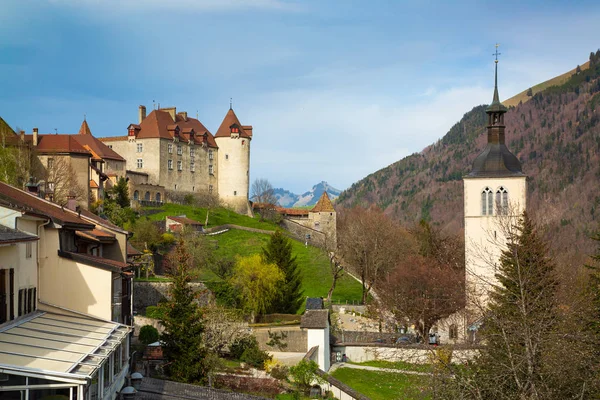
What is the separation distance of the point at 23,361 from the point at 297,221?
279 feet

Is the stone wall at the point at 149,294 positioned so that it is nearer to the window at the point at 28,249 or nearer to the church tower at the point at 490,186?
the church tower at the point at 490,186

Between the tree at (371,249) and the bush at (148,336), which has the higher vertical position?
the tree at (371,249)

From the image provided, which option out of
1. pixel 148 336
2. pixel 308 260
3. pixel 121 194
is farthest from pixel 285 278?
pixel 121 194

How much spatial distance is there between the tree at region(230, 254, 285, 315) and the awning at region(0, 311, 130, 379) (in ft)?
89.6

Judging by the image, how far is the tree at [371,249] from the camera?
216 feet

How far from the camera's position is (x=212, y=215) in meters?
89.0

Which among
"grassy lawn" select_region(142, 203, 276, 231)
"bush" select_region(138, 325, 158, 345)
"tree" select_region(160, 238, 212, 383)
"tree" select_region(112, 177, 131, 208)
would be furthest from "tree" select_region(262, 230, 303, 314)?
"grassy lawn" select_region(142, 203, 276, 231)

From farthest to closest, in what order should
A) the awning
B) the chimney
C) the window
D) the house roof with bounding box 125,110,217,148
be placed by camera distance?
the chimney < the house roof with bounding box 125,110,217,148 < the window < the awning

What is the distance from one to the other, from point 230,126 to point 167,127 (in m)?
9.22

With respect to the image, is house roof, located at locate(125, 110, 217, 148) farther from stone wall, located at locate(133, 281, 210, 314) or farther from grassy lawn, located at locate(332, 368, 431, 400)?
grassy lawn, located at locate(332, 368, 431, 400)

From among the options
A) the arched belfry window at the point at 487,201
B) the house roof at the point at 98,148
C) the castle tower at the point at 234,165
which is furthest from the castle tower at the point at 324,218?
the arched belfry window at the point at 487,201

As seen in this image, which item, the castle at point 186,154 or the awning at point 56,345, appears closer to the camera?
the awning at point 56,345

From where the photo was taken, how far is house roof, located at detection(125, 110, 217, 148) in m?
92.5

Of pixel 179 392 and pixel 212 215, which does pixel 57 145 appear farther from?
pixel 179 392
